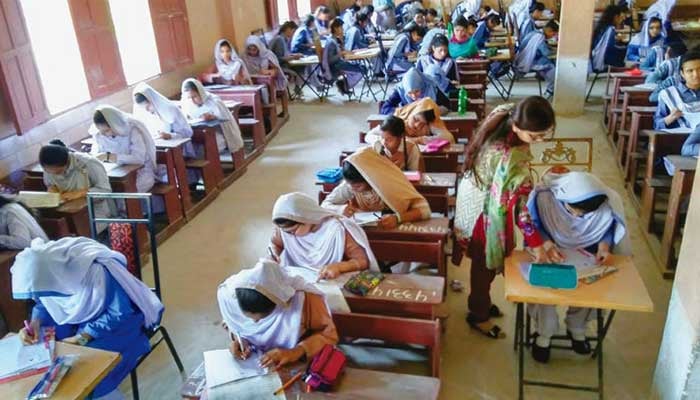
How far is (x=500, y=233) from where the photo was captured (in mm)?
2807

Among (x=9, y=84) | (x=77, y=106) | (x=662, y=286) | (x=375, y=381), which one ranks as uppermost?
(x=9, y=84)

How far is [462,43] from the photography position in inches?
319

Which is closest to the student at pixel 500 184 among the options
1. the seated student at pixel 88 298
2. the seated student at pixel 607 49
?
the seated student at pixel 88 298

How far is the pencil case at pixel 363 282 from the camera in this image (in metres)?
2.64

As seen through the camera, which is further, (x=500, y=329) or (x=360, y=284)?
(x=500, y=329)

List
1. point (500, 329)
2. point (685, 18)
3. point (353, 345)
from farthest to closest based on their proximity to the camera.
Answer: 1. point (685, 18)
2. point (500, 329)
3. point (353, 345)

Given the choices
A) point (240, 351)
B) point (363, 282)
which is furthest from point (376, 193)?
point (240, 351)

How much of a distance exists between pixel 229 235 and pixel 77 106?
197 centimetres

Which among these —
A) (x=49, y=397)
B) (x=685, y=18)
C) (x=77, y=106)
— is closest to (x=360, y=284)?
(x=49, y=397)

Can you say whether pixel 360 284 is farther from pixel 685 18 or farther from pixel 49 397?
pixel 685 18

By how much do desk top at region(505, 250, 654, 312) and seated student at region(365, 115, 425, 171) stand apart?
5.12 feet

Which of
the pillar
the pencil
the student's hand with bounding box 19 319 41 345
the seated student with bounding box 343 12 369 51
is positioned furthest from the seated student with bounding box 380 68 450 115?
the seated student with bounding box 343 12 369 51

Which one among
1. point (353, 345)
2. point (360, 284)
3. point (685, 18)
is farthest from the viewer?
point (685, 18)

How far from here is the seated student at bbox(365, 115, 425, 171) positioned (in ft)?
12.4
